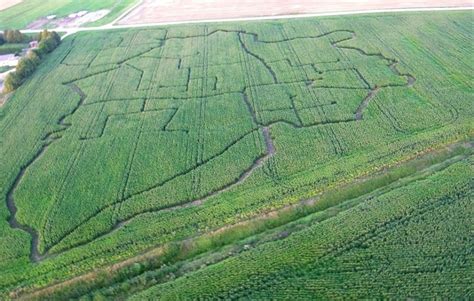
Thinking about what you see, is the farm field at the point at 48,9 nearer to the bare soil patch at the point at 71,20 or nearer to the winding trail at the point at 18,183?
the bare soil patch at the point at 71,20

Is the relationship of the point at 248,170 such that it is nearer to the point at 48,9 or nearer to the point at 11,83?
the point at 11,83

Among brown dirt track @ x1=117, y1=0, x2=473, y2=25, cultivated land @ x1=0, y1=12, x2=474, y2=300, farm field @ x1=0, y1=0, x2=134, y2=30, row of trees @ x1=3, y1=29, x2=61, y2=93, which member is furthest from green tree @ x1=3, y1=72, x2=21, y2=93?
brown dirt track @ x1=117, y1=0, x2=473, y2=25

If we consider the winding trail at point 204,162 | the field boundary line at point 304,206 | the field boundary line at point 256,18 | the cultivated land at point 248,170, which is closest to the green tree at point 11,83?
the cultivated land at point 248,170

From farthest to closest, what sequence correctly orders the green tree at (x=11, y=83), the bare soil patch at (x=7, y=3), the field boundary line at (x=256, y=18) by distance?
the bare soil patch at (x=7, y=3) < the field boundary line at (x=256, y=18) < the green tree at (x=11, y=83)

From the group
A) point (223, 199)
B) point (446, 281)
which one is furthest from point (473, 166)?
point (223, 199)

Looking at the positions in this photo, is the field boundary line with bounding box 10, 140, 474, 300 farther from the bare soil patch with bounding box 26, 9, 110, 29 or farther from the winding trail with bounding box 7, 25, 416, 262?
the bare soil patch with bounding box 26, 9, 110, 29

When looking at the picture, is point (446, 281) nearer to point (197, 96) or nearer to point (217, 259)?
point (217, 259)

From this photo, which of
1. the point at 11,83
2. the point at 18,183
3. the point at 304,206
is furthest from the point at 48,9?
the point at 304,206
